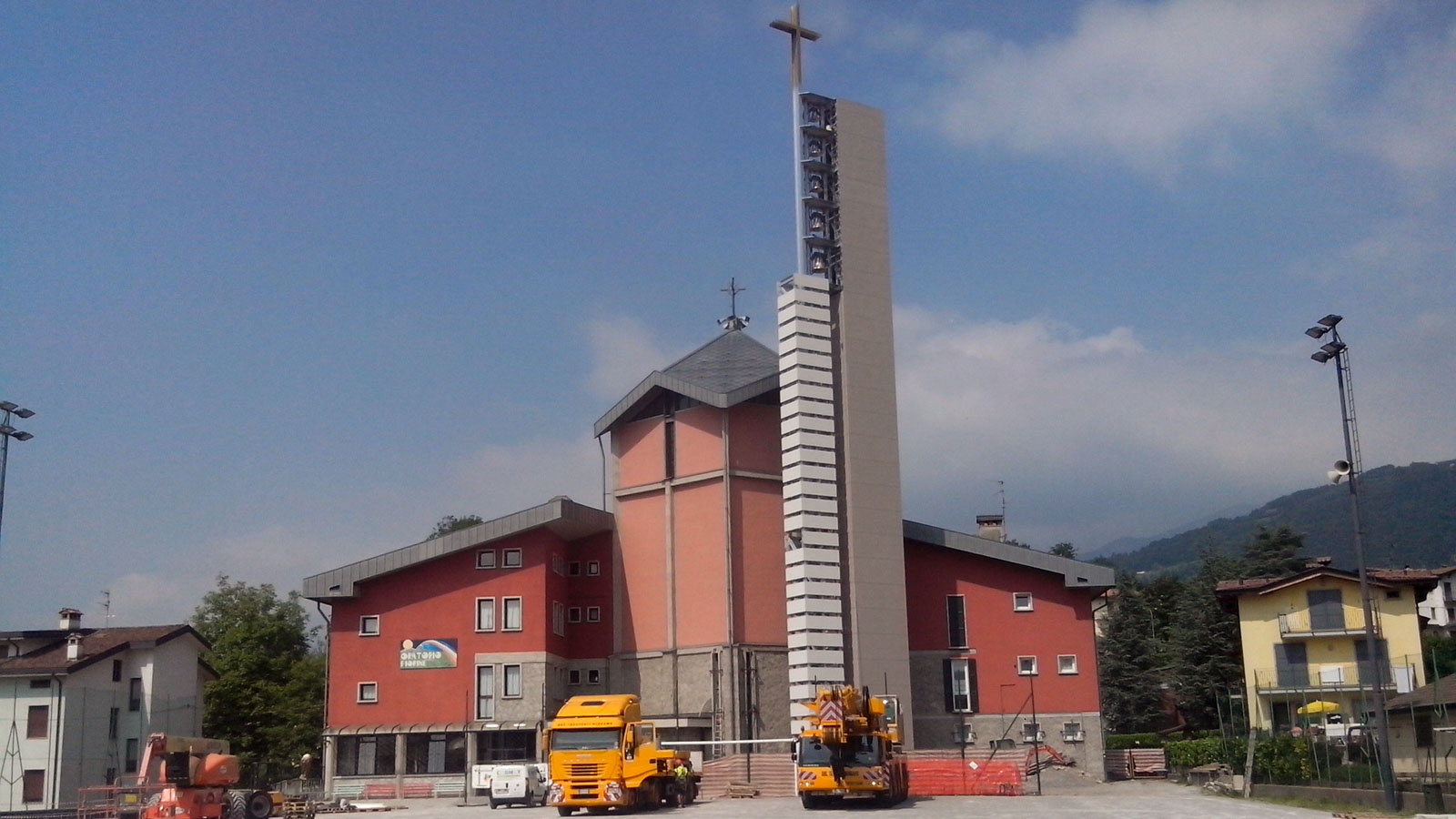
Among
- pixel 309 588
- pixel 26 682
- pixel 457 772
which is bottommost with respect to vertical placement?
pixel 457 772

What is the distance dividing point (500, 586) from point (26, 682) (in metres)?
20.3

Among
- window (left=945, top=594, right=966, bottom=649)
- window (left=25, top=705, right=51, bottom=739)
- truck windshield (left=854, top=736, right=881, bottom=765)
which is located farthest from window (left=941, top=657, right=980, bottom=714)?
window (left=25, top=705, right=51, bottom=739)

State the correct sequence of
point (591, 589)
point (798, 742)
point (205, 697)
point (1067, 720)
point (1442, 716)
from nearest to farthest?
point (798, 742)
point (1442, 716)
point (1067, 720)
point (591, 589)
point (205, 697)

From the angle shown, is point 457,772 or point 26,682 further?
point 26,682

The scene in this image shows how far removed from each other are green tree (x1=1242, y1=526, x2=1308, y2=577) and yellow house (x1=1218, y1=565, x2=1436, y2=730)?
19579 millimetres

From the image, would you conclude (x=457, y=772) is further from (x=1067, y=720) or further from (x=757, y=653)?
(x=1067, y=720)

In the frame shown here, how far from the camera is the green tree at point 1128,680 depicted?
77125 mm

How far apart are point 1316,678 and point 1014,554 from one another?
48.9ft

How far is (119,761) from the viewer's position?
5712cm

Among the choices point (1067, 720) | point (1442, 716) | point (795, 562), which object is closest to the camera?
point (1442, 716)

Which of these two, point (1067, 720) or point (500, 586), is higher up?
point (500, 586)

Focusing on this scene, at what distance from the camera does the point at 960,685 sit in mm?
53062

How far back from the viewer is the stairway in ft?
148

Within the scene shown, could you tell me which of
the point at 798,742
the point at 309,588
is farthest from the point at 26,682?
the point at 798,742
